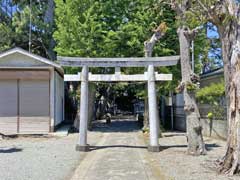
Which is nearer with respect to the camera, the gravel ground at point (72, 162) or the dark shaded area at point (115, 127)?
the gravel ground at point (72, 162)

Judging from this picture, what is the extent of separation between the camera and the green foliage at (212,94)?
17.8 metres

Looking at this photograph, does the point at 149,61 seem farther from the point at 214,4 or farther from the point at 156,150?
the point at 214,4

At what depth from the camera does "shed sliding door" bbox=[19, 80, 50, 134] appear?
21406 mm

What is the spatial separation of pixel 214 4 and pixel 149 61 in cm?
563

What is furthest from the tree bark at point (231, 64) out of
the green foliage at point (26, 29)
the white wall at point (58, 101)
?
the green foliage at point (26, 29)

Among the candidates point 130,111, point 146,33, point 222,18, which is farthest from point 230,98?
point 130,111

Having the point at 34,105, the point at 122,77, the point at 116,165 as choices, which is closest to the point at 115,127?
the point at 34,105

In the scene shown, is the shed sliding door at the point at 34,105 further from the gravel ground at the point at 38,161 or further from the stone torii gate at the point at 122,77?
the stone torii gate at the point at 122,77

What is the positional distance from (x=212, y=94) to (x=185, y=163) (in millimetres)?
7692

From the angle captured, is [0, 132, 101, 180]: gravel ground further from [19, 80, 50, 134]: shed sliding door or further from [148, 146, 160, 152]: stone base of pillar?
[19, 80, 50, 134]: shed sliding door

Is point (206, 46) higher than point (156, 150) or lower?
higher


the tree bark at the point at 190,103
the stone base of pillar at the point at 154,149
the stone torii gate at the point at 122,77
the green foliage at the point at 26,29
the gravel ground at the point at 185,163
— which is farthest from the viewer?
the green foliage at the point at 26,29

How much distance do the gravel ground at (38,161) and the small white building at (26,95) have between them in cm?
471

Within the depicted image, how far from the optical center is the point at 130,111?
216ft
